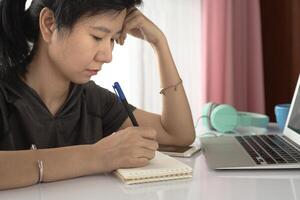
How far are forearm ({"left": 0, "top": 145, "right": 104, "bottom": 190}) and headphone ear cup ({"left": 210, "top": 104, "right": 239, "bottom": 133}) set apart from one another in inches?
27.1

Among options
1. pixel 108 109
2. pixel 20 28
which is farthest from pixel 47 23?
pixel 108 109

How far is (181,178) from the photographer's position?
829 millimetres

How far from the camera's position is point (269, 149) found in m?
1.04

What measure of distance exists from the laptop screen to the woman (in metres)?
0.32

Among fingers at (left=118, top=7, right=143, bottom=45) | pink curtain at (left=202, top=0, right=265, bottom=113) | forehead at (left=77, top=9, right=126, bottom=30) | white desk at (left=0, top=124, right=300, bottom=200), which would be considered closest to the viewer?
white desk at (left=0, top=124, right=300, bottom=200)

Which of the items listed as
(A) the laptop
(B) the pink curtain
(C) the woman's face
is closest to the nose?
(C) the woman's face

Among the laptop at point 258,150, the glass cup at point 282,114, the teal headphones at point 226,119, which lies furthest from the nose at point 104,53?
the glass cup at point 282,114

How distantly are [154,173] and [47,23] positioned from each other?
0.47 meters

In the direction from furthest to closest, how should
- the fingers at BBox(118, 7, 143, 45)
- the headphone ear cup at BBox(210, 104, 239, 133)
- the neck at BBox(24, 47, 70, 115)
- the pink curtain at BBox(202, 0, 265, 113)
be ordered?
1. the pink curtain at BBox(202, 0, 265, 113)
2. the headphone ear cup at BBox(210, 104, 239, 133)
3. the fingers at BBox(118, 7, 143, 45)
4. the neck at BBox(24, 47, 70, 115)

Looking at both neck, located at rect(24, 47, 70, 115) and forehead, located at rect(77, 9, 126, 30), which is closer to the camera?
forehead, located at rect(77, 9, 126, 30)

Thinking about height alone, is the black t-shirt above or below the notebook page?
above

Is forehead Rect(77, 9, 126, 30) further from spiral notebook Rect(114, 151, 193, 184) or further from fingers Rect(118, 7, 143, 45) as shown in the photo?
spiral notebook Rect(114, 151, 193, 184)

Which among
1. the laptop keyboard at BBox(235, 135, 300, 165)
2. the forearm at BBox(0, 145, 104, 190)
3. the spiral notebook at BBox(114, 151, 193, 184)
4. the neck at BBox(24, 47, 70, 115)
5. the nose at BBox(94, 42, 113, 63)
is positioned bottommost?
the laptop keyboard at BBox(235, 135, 300, 165)

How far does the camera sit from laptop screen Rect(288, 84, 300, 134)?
1225 mm
